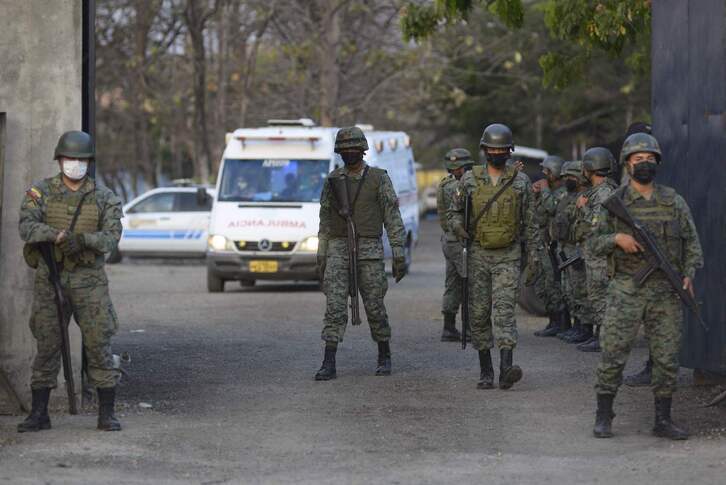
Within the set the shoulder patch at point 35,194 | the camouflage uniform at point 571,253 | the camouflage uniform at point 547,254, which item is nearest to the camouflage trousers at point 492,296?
the camouflage uniform at point 571,253

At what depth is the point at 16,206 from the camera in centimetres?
Answer: 1039

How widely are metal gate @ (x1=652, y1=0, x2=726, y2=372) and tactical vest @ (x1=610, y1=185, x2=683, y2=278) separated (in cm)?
169

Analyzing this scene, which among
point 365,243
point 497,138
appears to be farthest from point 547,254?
point 497,138

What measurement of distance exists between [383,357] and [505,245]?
1684mm

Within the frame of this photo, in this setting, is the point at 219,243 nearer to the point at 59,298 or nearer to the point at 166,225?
the point at 166,225

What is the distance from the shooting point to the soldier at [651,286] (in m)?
9.28

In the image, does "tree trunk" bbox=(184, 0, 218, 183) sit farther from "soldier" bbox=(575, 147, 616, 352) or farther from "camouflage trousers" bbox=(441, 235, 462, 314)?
"soldier" bbox=(575, 147, 616, 352)

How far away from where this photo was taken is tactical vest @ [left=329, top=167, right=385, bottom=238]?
12.4m

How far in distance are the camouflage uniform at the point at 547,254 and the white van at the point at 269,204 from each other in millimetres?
5764

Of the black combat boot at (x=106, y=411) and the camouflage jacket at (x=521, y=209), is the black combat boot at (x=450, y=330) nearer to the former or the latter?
the camouflage jacket at (x=521, y=209)

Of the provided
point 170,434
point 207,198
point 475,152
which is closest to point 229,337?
point 170,434

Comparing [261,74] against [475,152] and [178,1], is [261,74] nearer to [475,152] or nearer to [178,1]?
[178,1]

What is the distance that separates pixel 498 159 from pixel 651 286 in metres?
2.52

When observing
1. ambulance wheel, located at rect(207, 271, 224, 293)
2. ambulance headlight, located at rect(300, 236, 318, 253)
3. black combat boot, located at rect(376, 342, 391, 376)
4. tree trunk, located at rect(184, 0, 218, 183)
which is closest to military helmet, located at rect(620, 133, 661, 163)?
black combat boot, located at rect(376, 342, 391, 376)
